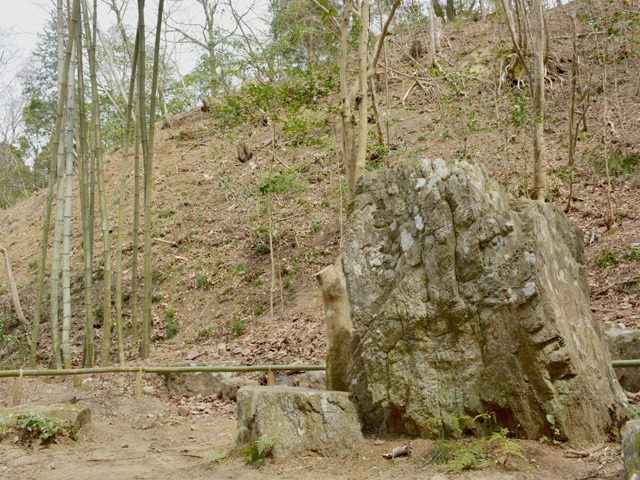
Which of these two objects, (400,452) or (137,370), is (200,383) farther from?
(400,452)

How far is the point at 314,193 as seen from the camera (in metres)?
12.9

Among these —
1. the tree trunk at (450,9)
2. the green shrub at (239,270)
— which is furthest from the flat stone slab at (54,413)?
the tree trunk at (450,9)

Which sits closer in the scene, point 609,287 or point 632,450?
point 632,450

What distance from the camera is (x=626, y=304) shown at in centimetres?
602

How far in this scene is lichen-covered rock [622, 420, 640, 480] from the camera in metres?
2.18

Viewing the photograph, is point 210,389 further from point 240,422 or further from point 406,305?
point 406,305

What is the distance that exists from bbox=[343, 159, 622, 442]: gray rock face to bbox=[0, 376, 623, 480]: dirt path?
0.26 metres

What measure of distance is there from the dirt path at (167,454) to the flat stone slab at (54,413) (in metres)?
0.15

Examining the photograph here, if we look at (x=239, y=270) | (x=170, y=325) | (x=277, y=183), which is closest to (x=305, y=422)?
(x=277, y=183)

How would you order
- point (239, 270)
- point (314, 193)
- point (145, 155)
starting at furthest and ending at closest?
point (314, 193) → point (239, 270) → point (145, 155)

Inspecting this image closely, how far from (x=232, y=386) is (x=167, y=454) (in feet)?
5.92

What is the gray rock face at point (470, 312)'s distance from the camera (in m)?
3.02

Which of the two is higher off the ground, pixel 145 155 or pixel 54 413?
pixel 145 155

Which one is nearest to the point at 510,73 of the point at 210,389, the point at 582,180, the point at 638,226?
the point at 582,180
